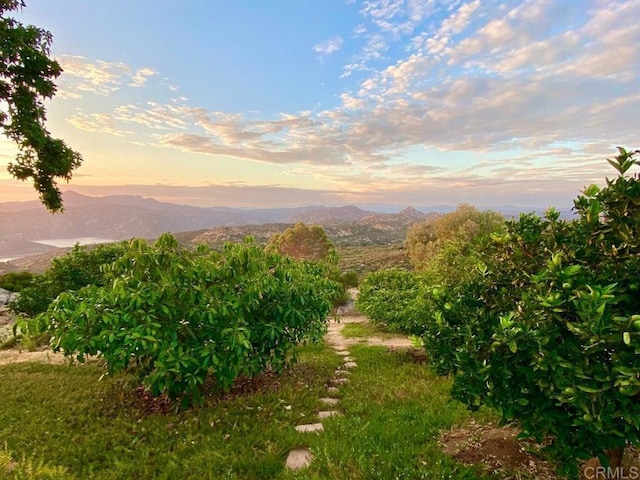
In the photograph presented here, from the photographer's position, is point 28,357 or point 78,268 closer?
point 28,357

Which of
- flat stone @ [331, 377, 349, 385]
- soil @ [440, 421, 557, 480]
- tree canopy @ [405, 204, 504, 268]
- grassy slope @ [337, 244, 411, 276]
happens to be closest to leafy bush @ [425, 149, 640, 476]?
soil @ [440, 421, 557, 480]

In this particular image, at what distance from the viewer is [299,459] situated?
5785 millimetres

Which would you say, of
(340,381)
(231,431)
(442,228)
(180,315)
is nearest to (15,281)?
(180,315)

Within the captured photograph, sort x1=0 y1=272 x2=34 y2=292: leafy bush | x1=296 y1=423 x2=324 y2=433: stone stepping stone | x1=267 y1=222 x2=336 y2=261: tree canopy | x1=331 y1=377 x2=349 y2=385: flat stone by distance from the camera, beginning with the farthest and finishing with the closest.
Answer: x1=267 y1=222 x2=336 y2=261: tree canopy
x1=0 y1=272 x2=34 y2=292: leafy bush
x1=331 y1=377 x2=349 y2=385: flat stone
x1=296 y1=423 x2=324 y2=433: stone stepping stone

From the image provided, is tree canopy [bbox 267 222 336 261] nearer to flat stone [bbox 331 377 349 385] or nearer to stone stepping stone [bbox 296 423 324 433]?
flat stone [bbox 331 377 349 385]

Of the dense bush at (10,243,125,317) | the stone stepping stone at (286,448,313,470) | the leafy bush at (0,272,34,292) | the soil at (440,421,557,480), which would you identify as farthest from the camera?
the leafy bush at (0,272,34,292)

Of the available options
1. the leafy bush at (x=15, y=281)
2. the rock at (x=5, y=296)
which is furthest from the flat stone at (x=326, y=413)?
the leafy bush at (x=15, y=281)

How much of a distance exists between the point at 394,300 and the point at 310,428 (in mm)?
12148

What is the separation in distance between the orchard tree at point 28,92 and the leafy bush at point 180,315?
38.7 feet

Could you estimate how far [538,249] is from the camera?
4250mm

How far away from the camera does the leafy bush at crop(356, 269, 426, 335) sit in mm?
15191

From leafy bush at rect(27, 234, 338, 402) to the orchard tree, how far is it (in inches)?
465

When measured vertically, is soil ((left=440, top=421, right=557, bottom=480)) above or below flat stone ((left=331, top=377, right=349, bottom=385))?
above

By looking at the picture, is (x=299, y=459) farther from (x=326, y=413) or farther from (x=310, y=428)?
(x=326, y=413)
